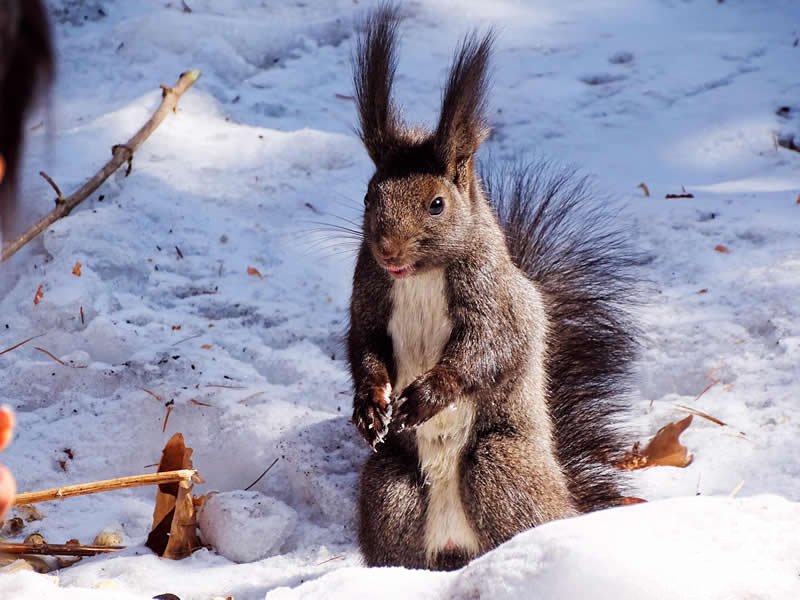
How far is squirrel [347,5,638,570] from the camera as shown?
1.96 meters

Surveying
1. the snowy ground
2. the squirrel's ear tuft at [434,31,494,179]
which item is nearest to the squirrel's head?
the squirrel's ear tuft at [434,31,494,179]

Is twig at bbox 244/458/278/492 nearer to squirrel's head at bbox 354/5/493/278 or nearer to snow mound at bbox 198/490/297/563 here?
snow mound at bbox 198/490/297/563

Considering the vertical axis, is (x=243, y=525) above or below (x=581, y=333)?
below

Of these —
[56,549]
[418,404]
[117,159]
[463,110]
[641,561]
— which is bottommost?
[56,549]

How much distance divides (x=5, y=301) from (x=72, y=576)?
1118 millimetres

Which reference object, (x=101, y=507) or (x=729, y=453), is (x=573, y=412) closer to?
(x=729, y=453)

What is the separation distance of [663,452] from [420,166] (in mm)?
934

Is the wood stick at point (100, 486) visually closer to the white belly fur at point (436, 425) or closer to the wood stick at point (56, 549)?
the wood stick at point (56, 549)

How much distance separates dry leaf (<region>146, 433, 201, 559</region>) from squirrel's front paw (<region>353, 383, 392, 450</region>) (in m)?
0.42

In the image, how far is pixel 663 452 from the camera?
2.41 metres

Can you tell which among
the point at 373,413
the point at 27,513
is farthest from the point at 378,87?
the point at 27,513

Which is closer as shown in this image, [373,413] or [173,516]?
[373,413]

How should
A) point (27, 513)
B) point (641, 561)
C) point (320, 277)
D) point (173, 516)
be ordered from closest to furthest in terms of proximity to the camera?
point (641, 561) < point (173, 516) < point (27, 513) < point (320, 277)

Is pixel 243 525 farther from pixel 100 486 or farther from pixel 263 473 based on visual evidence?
pixel 100 486
